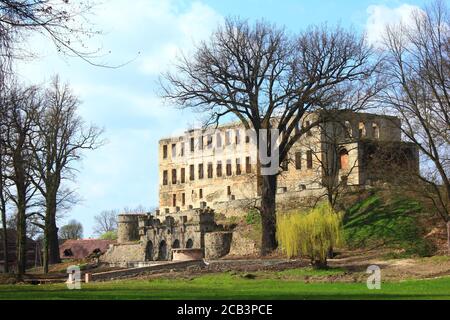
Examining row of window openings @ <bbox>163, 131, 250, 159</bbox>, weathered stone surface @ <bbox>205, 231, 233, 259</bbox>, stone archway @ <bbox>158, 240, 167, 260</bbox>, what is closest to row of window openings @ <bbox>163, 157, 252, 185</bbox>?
row of window openings @ <bbox>163, 131, 250, 159</bbox>

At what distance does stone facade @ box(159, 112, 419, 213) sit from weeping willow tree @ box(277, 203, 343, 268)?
1662 cm

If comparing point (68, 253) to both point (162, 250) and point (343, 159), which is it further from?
point (343, 159)

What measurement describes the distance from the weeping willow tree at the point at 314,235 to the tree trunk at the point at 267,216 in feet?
28.6

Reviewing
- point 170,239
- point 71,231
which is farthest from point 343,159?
point 71,231

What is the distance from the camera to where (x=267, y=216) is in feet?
146

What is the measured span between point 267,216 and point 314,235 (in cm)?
973

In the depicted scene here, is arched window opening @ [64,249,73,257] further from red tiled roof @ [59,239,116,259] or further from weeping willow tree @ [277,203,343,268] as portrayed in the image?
weeping willow tree @ [277,203,343,268]

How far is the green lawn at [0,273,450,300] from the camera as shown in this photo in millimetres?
20125

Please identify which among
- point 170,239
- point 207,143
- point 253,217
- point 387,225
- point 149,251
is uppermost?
point 207,143

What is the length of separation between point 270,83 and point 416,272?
56.4 feet

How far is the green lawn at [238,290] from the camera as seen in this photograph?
792 inches

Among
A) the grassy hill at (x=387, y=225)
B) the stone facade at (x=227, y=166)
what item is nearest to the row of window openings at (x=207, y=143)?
the stone facade at (x=227, y=166)

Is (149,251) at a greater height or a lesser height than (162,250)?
lesser

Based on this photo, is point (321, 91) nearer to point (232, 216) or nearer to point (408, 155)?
point (408, 155)
